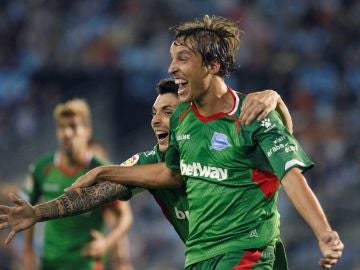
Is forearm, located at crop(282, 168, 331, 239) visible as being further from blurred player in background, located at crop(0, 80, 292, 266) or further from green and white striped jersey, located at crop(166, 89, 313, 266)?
blurred player in background, located at crop(0, 80, 292, 266)

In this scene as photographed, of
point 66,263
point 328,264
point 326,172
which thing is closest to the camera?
point 328,264

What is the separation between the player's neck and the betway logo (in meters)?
0.31

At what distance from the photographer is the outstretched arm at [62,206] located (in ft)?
18.1

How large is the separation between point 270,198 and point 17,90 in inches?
481

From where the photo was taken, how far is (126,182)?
6.05 metres

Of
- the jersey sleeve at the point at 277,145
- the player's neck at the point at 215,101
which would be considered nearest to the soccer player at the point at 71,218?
the player's neck at the point at 215,101

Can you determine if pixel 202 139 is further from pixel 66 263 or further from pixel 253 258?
pixel 66 263

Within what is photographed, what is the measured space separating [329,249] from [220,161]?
100 cm

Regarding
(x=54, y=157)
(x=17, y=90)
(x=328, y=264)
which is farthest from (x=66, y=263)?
(x=17, y=90)

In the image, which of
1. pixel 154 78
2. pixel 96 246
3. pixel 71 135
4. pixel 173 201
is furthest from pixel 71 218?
pixel 154 78

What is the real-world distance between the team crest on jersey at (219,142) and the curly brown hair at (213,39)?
412 mm

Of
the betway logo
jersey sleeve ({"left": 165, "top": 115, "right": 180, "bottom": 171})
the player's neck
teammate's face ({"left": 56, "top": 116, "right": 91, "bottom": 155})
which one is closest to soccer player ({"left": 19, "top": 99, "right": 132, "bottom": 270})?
teammate's face ({"left": 56, "top": 116, "right": 91, "bottom": 155})

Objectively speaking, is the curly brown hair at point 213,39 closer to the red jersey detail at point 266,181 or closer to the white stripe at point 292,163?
the red jersey detail at point 266,181

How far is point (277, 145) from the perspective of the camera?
5160mm
